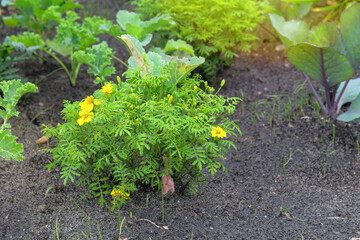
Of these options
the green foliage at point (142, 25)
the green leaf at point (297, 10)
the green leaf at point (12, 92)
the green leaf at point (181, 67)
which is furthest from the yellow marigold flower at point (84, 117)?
the green leaf at point (297, 10)

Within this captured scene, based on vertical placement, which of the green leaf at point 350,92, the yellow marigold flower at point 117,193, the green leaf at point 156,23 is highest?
the green leaf at point 156,23

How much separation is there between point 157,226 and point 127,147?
0.45 m

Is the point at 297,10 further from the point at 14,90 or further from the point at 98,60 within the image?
the point at 14,90

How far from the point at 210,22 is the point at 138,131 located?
1.66 meters

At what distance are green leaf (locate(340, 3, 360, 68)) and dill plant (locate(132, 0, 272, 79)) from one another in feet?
2.44

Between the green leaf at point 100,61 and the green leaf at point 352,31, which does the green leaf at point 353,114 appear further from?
the green leaf at point 100,61

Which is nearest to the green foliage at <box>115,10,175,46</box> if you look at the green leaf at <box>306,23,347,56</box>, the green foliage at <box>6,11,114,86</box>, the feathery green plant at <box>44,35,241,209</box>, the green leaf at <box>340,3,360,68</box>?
the green foliage at <box>6,11,114,86</box>

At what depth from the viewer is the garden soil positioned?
2.33 m

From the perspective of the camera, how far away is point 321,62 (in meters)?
3.07

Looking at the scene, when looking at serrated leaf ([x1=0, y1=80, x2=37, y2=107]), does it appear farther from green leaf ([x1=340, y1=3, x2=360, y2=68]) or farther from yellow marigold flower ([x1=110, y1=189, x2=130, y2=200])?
green leaf ([x1=340, y1=3, x2=360, y2=68])

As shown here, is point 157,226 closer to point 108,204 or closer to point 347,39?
point 108,204

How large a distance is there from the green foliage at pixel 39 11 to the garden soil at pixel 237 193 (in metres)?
0.56

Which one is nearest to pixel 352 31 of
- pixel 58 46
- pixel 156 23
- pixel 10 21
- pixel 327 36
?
pixel 327 36

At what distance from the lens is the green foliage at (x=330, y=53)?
3.03 meters
